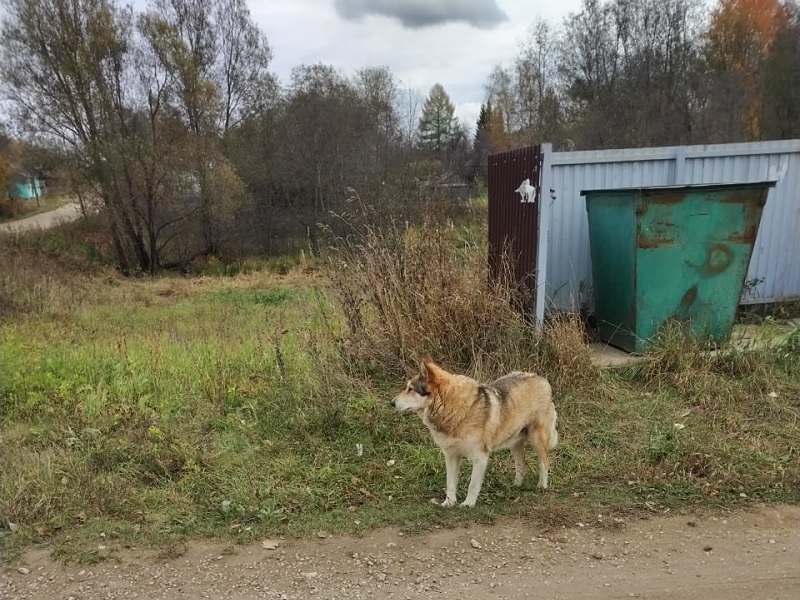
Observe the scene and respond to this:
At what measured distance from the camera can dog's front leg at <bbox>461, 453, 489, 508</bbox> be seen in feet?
10.7

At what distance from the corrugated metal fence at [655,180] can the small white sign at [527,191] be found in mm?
917

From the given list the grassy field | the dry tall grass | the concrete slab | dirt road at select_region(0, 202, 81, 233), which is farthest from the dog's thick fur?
dirt road at select_region(0, 202, 81, 233)

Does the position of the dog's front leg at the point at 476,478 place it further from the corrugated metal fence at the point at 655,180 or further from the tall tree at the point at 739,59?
the tall tree at the point at 739,59

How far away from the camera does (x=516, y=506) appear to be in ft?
10.7

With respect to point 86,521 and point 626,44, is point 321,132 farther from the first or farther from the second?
point 86,521

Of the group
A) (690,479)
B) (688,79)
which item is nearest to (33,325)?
(690,479)

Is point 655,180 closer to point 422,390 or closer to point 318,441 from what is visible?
point 422,390

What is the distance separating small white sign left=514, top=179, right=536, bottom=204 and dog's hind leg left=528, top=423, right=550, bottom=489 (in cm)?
267

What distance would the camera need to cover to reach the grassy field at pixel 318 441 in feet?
10.6

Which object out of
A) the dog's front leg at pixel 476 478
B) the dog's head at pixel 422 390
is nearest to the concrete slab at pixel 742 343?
Result: the dog's front leg at pixel 476 478

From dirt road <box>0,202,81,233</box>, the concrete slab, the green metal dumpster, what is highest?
dirt road <box>0,202,81,233</box>

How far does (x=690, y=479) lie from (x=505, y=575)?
162 cm

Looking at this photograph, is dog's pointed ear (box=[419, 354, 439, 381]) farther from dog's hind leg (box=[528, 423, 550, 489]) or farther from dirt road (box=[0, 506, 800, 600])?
dirt road (box=[0, 506, 800, 600])

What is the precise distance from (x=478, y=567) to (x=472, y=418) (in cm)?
88
